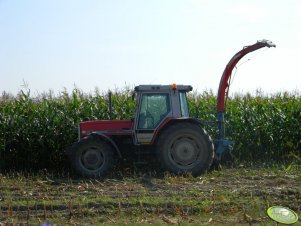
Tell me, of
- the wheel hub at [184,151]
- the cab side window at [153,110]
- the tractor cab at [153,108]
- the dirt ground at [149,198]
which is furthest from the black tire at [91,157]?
the wheel hub at [184,151]

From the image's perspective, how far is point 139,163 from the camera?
11414mm

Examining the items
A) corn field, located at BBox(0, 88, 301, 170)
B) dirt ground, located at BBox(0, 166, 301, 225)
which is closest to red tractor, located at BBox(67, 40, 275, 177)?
dirt ground, located at BBox(0, 166, 301, 225)

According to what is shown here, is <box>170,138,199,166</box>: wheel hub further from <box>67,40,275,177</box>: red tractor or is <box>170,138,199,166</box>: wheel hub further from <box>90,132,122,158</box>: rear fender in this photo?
<box>90,132,122,158</box>: rear fender

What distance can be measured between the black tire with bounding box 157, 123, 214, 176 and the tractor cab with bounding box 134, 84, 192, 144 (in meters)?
0.28

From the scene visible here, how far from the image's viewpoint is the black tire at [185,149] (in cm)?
1111

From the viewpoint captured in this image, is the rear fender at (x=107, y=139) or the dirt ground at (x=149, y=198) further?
the rear fender at (x=107, y=139)

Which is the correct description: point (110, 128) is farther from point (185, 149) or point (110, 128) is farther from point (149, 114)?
point (185, 149)

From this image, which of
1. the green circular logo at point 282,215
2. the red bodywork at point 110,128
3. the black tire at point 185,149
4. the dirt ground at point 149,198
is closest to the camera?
the green circular logo at point 282,215

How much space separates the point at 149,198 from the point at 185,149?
288cm

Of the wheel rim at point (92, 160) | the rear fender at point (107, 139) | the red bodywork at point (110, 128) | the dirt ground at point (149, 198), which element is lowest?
the dirt ground at point (149, 198)

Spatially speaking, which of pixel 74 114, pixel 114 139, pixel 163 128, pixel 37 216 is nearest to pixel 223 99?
pixel 163 128

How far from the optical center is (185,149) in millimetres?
11242

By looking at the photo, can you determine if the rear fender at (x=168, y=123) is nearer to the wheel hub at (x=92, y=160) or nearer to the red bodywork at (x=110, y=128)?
the red bodywork at (x=110, y=128)

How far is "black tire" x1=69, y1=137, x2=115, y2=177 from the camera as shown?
11.2 meters
